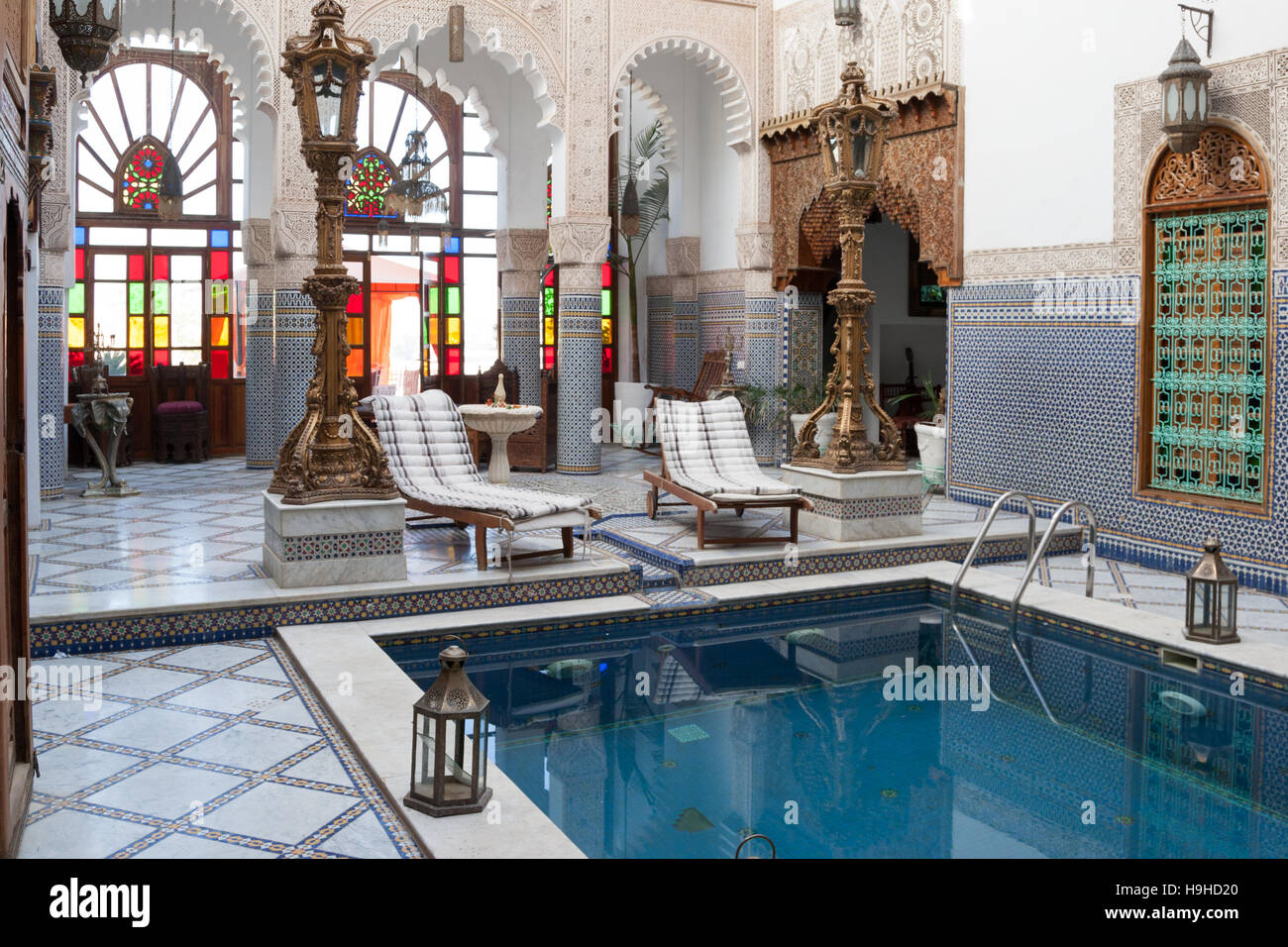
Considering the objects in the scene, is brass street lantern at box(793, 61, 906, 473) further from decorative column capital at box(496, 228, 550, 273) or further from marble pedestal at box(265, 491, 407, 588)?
decorative column capital at box(496, 228, 550, 273)

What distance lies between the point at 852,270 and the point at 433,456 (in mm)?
2382

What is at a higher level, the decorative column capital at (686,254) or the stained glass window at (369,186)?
the stained glass window at (369,186)

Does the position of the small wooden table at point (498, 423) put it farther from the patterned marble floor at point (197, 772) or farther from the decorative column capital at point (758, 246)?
the patterned marble floor at point (197, 772)

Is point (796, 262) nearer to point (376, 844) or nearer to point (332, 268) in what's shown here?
point (332, 268)

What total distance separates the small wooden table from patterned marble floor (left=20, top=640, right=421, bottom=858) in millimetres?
3459

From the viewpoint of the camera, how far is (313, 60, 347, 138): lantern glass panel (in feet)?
16.3

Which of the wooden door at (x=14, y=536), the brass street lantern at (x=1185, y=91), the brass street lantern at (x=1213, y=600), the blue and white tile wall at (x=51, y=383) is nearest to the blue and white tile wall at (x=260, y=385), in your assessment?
the blue and white tile wall at (x=51, y=383)

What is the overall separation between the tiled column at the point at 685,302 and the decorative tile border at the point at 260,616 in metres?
5.44

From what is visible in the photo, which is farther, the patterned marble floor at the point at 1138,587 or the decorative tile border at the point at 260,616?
the patterned marble floor at the point at 1138,587

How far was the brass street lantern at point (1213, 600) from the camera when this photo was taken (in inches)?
183

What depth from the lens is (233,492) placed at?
26.7 ft

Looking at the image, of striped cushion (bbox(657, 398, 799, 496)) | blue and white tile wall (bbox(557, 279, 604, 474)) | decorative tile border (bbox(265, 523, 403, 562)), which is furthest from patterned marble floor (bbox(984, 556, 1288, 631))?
blue and white tile wall (bbox(557, 279, 604, 474))

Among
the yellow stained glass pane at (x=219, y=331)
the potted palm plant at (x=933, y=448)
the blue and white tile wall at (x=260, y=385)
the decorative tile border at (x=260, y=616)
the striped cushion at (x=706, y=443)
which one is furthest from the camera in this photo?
the yellow stained glass pane at (x=219, y=331)

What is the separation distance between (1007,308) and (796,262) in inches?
92.7
